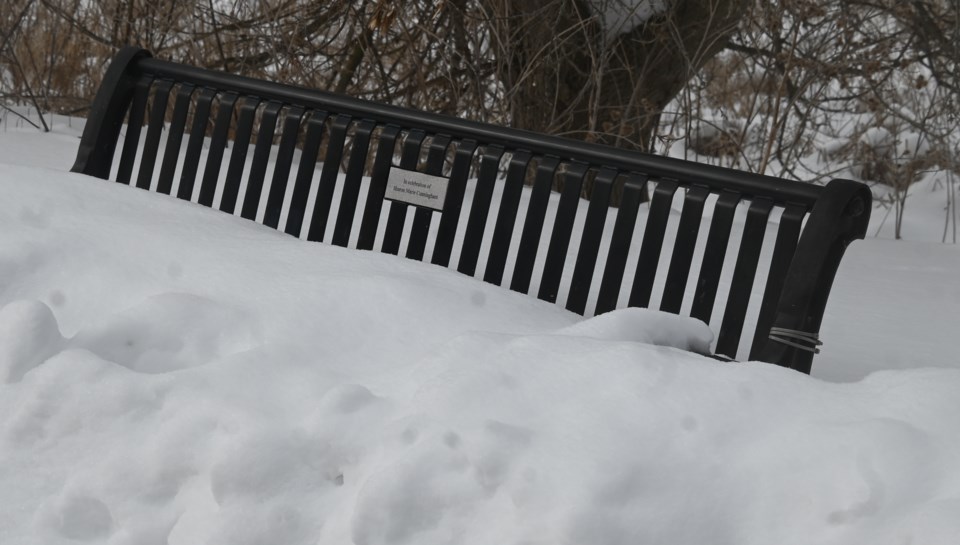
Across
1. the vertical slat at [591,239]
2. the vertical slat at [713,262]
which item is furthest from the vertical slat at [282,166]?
the vertical slat at [713,262]

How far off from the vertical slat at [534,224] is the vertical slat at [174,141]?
1.31 meters

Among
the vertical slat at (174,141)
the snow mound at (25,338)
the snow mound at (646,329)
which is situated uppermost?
the vertical slat at (174,141)

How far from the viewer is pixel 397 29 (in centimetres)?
557

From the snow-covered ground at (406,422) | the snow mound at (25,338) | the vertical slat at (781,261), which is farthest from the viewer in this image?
the vertical slat at (781,261)

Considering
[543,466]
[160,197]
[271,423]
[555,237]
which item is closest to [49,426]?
[271,423]

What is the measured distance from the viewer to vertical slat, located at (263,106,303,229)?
3146mm

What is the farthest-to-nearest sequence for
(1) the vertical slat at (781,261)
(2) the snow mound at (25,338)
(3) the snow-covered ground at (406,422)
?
(1) the vertical slat at (781,261) → (2) the snow mound at (25,338) → (3) the snow-covered ground at (406,422)

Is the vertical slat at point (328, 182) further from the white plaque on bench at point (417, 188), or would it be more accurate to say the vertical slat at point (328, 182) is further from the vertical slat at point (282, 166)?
the white plaque on bench at point (417, 188)

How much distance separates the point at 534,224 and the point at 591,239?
0.18 m

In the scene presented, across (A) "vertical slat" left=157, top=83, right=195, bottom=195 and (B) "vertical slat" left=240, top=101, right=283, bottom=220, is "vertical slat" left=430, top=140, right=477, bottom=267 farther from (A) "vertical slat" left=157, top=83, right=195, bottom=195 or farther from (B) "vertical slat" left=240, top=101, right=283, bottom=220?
(A) "vertical slat" left=157, top=83, right=195, bottom=195

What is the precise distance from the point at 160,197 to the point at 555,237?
1.17m

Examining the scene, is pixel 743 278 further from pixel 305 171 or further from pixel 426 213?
pixel 305 171

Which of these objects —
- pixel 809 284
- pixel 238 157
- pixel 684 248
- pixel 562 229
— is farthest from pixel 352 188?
pixel 809 284

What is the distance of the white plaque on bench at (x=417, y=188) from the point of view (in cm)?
289
